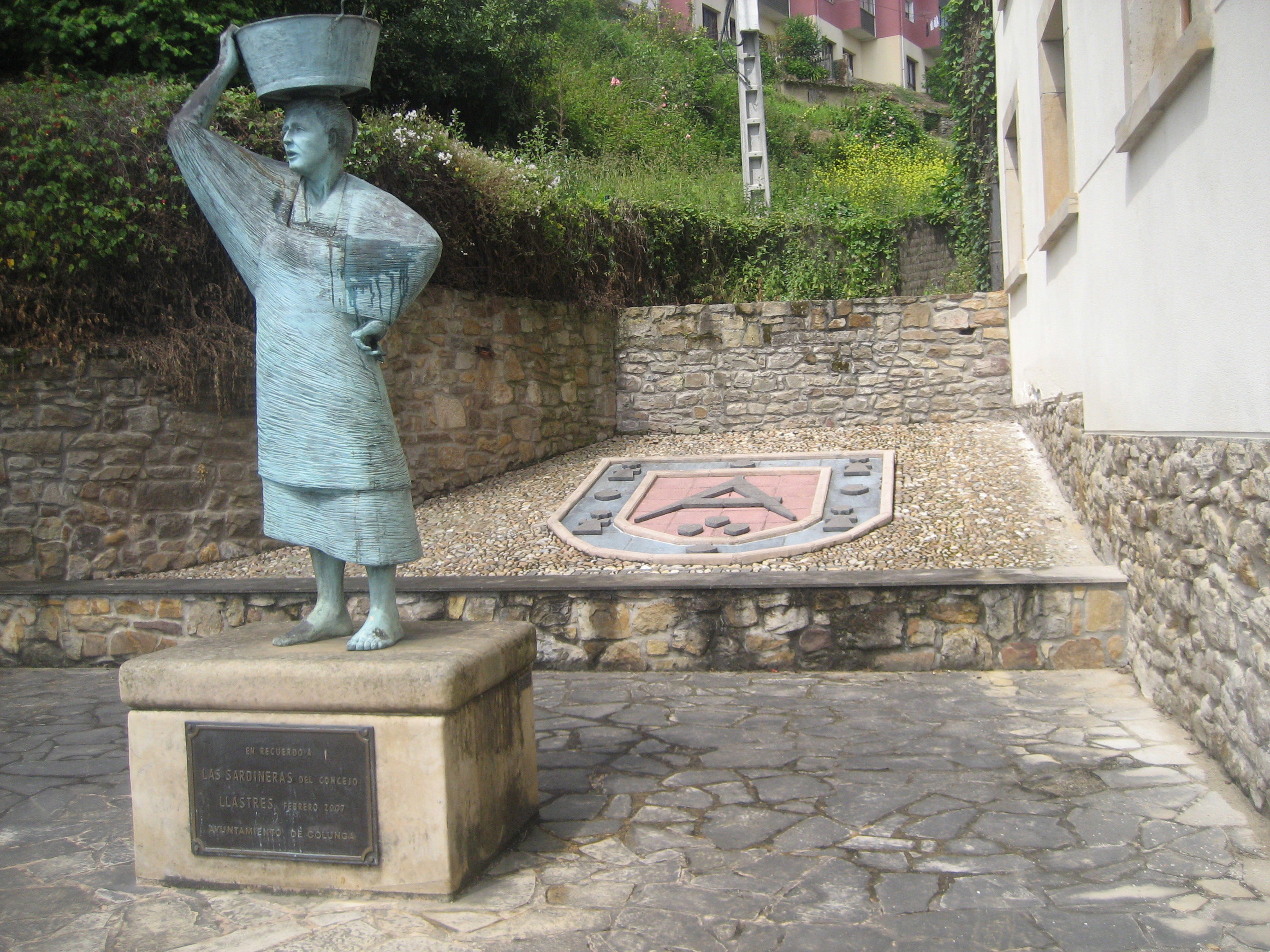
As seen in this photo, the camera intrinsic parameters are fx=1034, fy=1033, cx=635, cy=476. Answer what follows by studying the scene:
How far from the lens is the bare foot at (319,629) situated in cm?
320

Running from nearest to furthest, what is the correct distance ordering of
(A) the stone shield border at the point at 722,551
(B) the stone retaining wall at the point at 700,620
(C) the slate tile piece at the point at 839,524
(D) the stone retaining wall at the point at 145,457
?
(B) the stone retaining wall at the point at 700,620 < (A) the stone shield border at the point at 722,551 < (C) the slate tile piece at the point at 839,524 < (D) the stone retaining wall at the point at 145,457

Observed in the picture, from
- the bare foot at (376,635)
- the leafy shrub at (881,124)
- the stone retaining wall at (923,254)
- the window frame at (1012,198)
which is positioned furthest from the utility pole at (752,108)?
the bare foot at (376,635)

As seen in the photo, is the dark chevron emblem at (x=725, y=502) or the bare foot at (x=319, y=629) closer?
the bare foot at (x=319, y=629)

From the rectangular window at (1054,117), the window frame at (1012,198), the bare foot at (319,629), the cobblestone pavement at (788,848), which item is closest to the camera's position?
the cobblestone pavement at (788,848)

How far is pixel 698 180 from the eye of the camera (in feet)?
46.3

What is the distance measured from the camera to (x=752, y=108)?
14.2 m

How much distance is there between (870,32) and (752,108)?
22.9m

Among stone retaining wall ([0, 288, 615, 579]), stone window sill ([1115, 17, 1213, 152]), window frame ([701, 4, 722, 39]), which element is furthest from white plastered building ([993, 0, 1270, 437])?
window frame ([701, 4, 722, 39])

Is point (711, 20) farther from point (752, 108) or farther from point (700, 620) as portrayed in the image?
point (700, 620)

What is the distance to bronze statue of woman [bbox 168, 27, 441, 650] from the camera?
3.06 meters

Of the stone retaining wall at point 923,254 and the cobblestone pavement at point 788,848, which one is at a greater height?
the stone retaining wall at point 923,254

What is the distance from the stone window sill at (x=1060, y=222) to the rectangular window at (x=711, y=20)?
24.1 metres

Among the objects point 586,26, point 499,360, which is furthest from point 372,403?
point 586,26

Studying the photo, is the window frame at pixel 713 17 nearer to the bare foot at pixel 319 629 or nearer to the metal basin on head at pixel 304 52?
the metal basin on head at pixel 304 52
